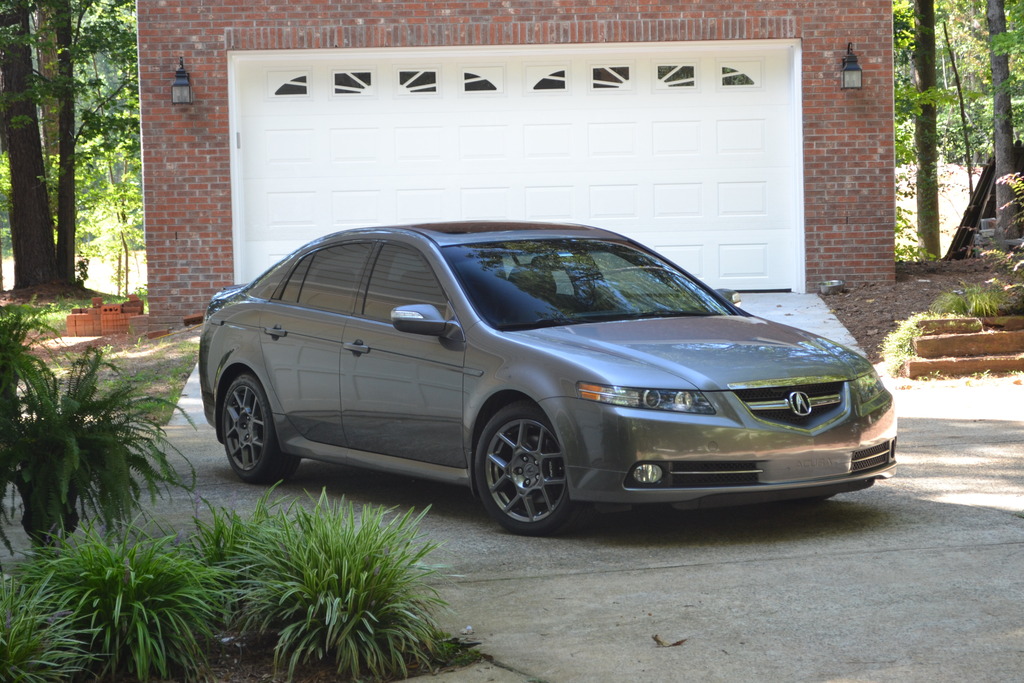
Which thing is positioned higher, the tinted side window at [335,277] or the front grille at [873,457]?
the tinted side window at [335,277]

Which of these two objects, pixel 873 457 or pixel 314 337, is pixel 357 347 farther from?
pixel 873 457

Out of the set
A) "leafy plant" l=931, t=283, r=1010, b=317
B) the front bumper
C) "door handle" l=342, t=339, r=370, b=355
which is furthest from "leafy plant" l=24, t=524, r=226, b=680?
"leafy plant" l=931, t=283, r=1010, b=317

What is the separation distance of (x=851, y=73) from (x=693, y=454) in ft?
33.9

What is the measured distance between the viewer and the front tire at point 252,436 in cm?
767

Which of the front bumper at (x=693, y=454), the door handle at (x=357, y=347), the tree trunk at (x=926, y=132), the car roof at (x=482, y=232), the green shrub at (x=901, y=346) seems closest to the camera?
the front bumper at (x=693, y=454)

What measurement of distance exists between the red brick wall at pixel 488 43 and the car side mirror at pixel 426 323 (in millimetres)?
9015

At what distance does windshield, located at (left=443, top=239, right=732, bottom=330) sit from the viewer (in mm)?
6578

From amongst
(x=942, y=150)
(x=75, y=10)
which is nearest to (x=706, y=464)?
(x=75, y=10)

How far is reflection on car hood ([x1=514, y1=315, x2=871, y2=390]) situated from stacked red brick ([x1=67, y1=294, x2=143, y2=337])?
35.9 feet

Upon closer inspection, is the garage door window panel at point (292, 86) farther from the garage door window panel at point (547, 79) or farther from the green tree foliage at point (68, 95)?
the green tree foliage at point (68, 95)

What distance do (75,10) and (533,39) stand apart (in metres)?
12.1

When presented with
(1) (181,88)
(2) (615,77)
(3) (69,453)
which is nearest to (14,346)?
(3) (69,453)

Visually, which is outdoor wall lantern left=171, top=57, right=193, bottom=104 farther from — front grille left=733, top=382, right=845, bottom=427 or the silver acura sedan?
front grille left=733, top=382, right=845, bottom=427

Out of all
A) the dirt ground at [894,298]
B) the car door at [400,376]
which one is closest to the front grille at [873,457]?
the car door at [400,376]
